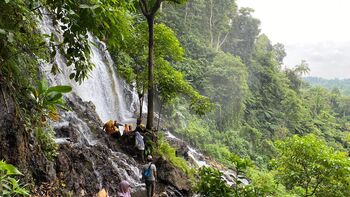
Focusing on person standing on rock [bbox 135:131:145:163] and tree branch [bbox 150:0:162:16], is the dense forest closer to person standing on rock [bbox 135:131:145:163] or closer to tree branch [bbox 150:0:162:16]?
tree branch [bbox 150:0:162:16]

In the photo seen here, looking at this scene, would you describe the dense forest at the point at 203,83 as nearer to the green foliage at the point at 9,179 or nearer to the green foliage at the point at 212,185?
the green foliage at the point at 212,185

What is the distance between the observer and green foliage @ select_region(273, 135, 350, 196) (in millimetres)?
7652

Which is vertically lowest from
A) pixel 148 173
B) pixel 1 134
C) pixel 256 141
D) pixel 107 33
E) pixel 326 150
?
pixel 256 141

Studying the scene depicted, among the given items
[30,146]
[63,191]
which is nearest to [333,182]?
[63,191]

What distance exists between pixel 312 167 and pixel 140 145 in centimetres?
556

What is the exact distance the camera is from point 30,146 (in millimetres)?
6277

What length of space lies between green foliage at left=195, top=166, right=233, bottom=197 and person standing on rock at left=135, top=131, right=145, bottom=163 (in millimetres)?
4829

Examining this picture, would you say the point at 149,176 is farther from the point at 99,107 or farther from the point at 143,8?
the point at 99,107

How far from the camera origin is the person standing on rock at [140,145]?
1141cm

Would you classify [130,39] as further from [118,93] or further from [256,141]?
[256,141]

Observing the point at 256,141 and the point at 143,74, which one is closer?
the point at 143,74

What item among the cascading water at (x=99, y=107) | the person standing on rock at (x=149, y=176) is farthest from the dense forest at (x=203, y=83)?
the person standing on rock at (x=149, y=176)

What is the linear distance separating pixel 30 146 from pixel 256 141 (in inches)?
1124

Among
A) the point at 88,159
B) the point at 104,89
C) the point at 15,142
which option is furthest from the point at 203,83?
the point at 15,142
